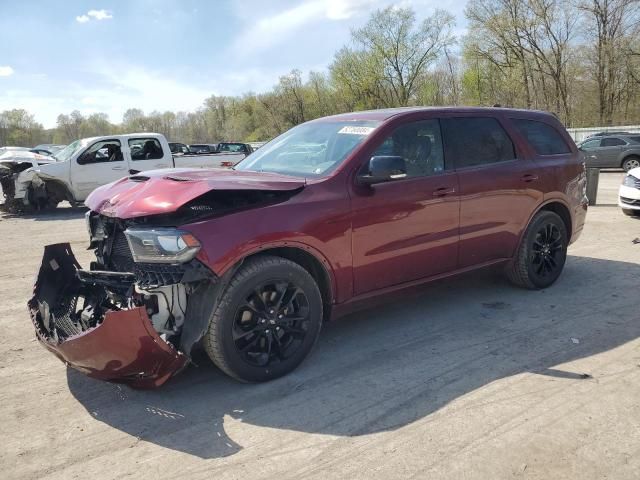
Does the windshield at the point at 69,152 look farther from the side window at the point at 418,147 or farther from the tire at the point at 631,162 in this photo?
the tire at the point at 631,162

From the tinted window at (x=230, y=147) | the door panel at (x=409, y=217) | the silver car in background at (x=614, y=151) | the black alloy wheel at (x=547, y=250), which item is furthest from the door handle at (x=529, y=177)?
the tinted window at (x=230, y=147)

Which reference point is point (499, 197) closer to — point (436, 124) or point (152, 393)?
point (436, 124)

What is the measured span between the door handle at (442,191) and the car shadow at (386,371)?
84 centimetres

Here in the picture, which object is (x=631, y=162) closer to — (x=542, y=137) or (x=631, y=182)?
(x=631, y=182)

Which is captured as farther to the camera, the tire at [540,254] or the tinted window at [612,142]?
the tinted window at [612,142]

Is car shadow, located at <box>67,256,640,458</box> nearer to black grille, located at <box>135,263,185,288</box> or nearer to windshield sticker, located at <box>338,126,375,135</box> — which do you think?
black grille, located at <box>135,263,185,288</box>

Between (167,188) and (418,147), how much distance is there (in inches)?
83.1

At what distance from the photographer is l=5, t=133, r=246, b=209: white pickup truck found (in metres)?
12.7

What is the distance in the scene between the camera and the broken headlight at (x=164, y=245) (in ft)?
9.80

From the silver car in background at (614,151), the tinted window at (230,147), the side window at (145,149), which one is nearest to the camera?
the side window at (145,149)

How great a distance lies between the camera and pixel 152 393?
3367 mm

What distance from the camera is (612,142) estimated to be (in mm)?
20000

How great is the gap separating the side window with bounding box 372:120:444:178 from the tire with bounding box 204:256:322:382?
131 cm

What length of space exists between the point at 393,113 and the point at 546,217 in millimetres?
2116
